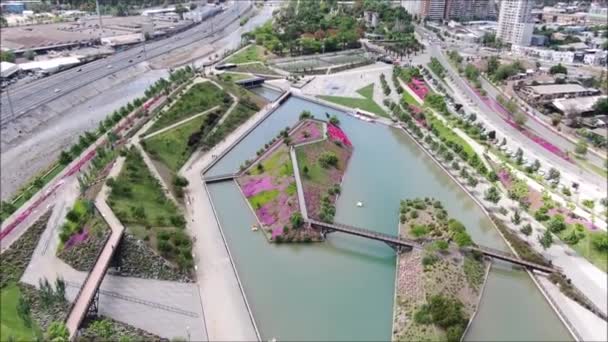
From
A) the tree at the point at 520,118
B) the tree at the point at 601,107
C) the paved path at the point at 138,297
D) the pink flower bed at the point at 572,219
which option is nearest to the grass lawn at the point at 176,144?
the paved path at the point at 138,297

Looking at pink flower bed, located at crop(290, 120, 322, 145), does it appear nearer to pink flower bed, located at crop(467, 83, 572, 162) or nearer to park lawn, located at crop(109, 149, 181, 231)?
park lawn, located at crop(109, 149, 181, 231)

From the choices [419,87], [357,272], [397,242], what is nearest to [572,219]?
[397,242]

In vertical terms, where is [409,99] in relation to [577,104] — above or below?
below

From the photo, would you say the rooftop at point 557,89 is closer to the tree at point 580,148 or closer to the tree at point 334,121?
A: the tree at point 334,121

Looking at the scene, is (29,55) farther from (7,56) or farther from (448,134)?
(448,134)

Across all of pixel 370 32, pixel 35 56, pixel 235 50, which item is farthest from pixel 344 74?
pixel 35 56

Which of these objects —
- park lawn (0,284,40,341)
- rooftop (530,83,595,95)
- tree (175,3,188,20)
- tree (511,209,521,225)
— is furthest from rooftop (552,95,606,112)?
tree (175,3,188,20)
